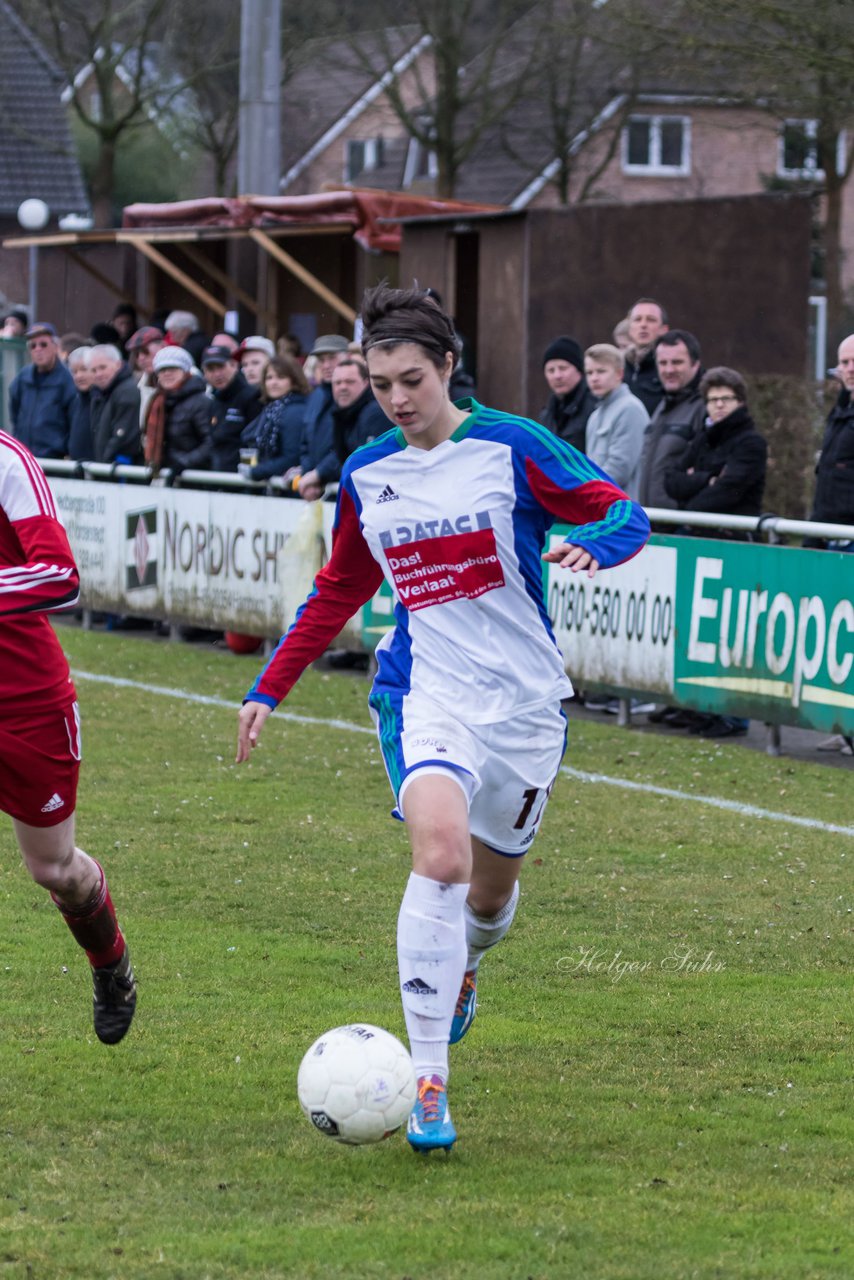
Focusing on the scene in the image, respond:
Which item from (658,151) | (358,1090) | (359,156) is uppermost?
(359,156)

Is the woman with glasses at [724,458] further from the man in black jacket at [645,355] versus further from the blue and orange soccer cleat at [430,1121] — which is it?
the blue and orange soccer cleat at [430,1121]

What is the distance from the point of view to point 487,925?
5637 millimetres

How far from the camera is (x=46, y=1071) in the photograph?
571 centimetres

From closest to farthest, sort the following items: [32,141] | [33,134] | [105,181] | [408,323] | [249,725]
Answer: [408,323]
[249,725]
[105,181]
[33,134]
[32,141]

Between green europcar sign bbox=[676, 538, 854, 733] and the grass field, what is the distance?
62cm

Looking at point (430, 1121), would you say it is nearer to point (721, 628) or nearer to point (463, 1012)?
point (463, 1012)

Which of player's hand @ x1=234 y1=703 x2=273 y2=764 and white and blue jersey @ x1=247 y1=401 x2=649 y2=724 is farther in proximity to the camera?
player's hand @ x1=234 y1=703 x2=273 y2=764

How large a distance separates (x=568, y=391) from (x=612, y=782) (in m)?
3.29

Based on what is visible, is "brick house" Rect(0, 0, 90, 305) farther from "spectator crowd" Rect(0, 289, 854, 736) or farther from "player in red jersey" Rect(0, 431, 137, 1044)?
"player in red jersey" Rect(0, 431, 137, 1044)

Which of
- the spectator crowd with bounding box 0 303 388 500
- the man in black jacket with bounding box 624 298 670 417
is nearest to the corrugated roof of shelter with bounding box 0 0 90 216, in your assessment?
the spectator crowd with bounding box 0 303 388 500

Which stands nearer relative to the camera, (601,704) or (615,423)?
(615,423)

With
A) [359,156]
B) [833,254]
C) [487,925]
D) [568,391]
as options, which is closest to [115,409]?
[568,391]

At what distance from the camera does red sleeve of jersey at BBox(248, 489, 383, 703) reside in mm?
5594

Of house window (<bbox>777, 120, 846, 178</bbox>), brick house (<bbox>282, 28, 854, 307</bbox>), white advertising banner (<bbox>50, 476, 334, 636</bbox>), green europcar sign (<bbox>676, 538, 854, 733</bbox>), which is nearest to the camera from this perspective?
green europcar sign (<bbox>676, 538, 854, 733</bbox>)
